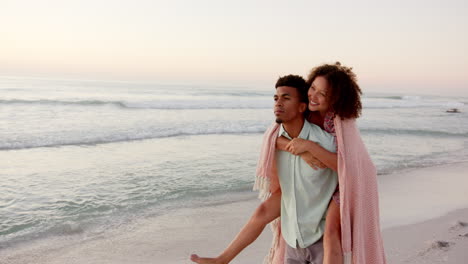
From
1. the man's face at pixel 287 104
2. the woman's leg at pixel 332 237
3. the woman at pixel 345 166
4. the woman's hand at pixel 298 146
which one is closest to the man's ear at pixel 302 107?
the man's face at pixel 287 104

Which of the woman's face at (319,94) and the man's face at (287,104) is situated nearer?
the woman's face at (319,94)

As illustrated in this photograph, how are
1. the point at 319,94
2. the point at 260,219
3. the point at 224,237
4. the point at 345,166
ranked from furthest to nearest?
the point at 224,237, the point at 260,219, the point at 319,94, the point at 345,166

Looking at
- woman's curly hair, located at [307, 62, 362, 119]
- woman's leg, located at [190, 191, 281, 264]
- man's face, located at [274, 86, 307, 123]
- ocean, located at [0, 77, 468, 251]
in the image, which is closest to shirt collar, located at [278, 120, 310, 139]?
man's face, located at [274, 86, 307, 123]

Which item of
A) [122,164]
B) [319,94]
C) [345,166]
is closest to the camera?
[345,166]

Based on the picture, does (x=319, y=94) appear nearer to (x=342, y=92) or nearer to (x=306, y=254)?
(x=342, y=92)

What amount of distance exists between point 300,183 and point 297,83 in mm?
680

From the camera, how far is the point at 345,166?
248 centimetres

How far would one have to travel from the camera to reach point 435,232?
499 cm

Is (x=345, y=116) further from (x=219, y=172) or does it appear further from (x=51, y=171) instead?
(x=51, y=171)

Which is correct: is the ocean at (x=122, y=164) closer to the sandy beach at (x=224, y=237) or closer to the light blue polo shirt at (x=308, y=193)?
the sandy beach at (x=224, y=237)

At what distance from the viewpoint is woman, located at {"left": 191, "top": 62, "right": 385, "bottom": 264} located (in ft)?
8.18

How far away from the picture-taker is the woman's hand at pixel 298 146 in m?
2.53

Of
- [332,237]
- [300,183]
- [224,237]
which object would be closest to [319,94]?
[300,183]

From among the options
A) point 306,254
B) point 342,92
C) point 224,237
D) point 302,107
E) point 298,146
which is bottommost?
point 224,237
